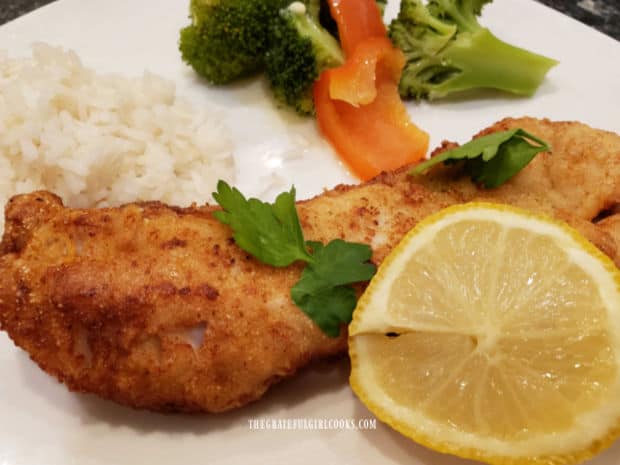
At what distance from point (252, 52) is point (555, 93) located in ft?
4.78

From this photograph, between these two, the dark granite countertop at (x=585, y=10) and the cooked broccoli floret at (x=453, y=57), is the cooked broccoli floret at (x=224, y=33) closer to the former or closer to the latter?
the cooked broccoli floret at (x=453, y=57)

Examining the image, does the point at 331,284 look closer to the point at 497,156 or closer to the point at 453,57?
the point at 497,156

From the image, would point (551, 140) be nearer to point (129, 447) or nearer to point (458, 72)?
point (458, 72)

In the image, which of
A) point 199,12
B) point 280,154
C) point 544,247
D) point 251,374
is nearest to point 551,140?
point 544,247

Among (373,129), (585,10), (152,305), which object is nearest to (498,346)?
(152,305)

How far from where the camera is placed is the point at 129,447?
6.04 ft

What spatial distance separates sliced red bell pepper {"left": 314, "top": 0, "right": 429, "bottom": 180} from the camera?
2824mm

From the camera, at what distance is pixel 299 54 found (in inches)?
114

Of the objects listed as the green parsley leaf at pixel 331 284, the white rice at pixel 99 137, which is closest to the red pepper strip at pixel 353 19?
the white rice at pixel 99 137

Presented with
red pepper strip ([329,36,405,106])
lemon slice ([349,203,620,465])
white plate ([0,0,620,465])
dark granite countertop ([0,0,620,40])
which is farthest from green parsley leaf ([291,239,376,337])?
dark granite countertop ([0,0,620,40])

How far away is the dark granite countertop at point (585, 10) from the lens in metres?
3.78

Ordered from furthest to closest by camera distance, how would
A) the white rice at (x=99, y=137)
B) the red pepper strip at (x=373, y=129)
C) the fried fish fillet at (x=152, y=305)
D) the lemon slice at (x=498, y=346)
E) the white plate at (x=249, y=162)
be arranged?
the red pepper strip at (x=373, y=129), the white rice at (x=99, y=137), the white plate at (x=249, y=162), the fried fish fillet at (x=152, y=305), the lemon slice at (x=498, y=346)

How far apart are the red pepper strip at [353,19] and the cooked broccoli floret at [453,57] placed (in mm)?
187

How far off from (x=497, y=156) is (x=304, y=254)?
773 mm
